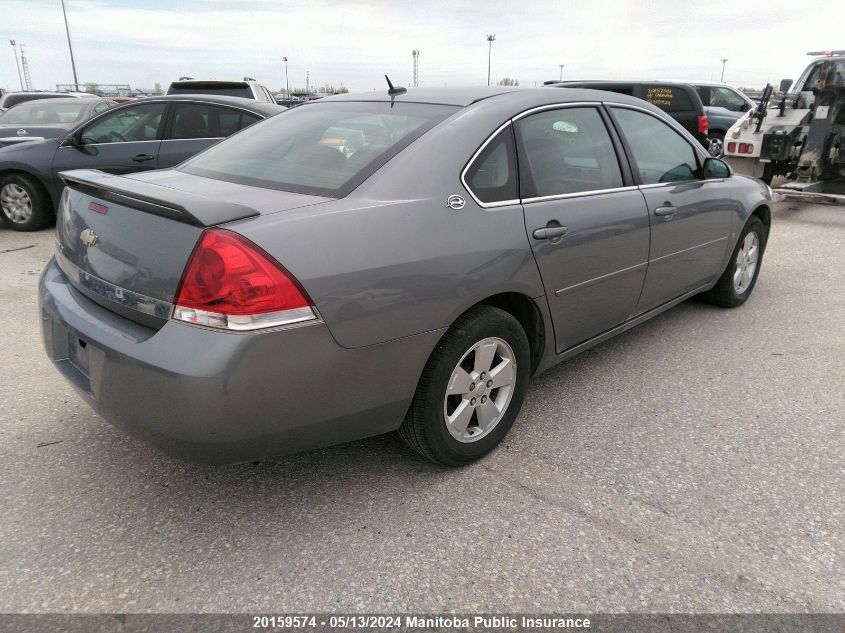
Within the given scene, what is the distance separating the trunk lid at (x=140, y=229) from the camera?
2025 millimetres

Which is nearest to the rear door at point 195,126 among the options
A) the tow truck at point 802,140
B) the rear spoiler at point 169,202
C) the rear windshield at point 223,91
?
the rear windshield at point 223,91

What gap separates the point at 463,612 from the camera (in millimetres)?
1951

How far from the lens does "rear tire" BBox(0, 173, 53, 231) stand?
23.4 ft

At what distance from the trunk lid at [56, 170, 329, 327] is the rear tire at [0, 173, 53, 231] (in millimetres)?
5458

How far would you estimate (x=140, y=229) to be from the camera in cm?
215

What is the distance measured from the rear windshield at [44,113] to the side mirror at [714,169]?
31.5 ft

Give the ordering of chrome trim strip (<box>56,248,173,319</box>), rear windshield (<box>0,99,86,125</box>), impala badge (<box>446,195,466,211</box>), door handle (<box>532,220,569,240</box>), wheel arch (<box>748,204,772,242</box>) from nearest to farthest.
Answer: chrome trim strip (<box>56,248,173,319</box>) < impala badge (<box>446,195,466,211</box>) < door handle (<box>532,220,569,240</box>) < wheel arch (<box>748,204,772,242</box>) < rear windshield (<box>0,99,86,125</box>)

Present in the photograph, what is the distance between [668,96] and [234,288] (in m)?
11.3

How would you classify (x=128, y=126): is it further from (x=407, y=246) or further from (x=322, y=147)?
(x=407, y=246)

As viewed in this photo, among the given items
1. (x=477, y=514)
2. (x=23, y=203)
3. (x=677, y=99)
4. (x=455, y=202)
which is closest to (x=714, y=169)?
(x=455, y=202)

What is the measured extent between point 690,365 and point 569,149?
5.25 feet

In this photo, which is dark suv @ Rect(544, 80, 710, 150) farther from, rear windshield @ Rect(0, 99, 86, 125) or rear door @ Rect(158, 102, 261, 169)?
rear windshield @ Rect(0, 99, 86, 125)

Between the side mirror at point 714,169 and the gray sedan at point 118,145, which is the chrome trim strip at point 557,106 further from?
the gray sedan at point 118,145

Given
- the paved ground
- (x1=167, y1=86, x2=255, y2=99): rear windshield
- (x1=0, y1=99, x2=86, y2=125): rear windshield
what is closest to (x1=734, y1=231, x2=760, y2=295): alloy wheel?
the paved ground
